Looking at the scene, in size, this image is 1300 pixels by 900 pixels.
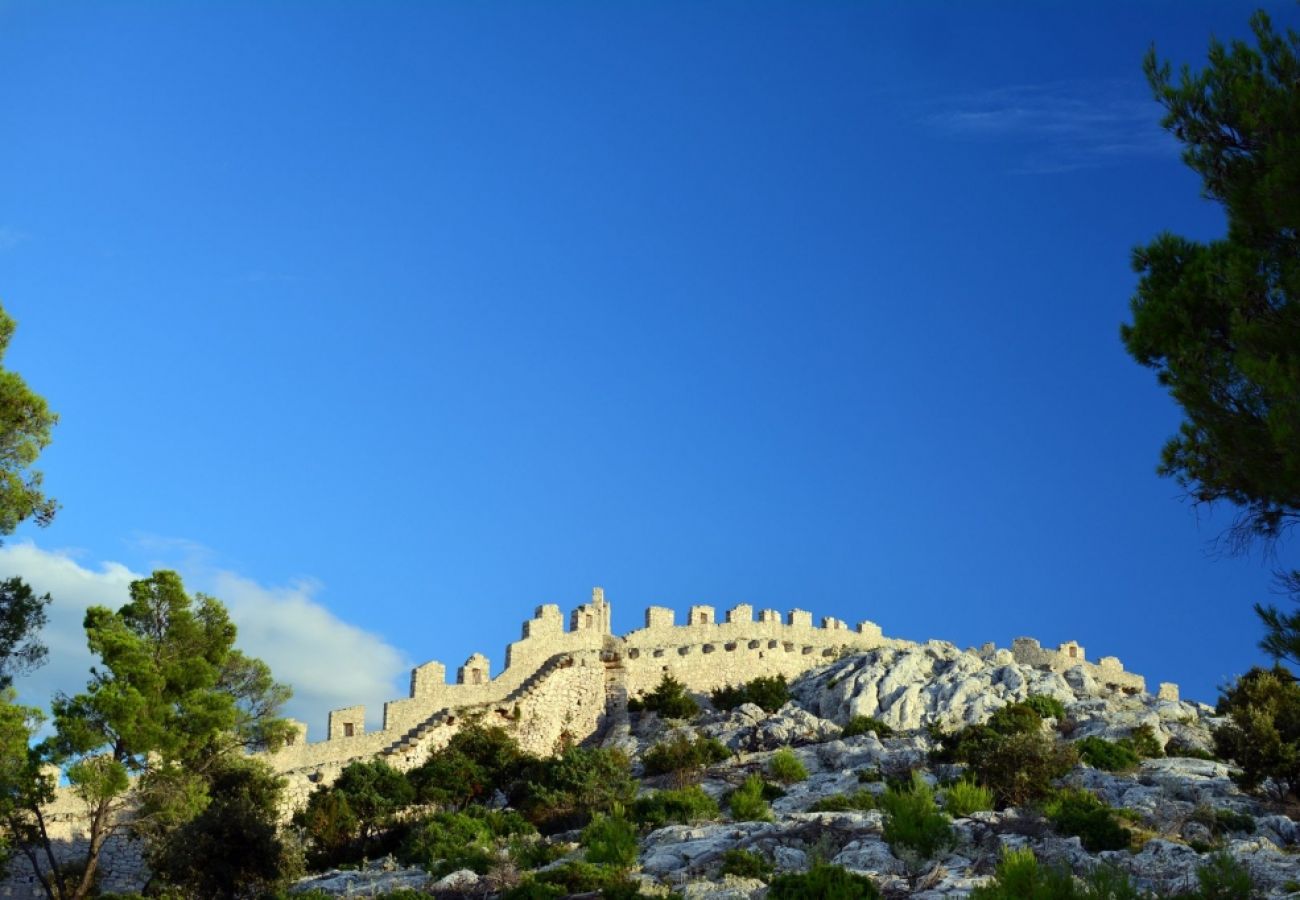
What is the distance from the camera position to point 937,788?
36344 mm

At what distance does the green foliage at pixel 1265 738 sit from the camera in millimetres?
35625

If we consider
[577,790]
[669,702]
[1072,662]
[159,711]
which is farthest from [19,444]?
[1072,662]

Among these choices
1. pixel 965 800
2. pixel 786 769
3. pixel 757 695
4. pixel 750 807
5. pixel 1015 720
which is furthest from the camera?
pixel 757 695

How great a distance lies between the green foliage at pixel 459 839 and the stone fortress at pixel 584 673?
688 centimetres

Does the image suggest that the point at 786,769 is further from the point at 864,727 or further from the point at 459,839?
the point at 459,839

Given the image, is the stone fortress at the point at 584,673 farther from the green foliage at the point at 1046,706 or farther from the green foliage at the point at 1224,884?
the green foliage at the point at 1224,884

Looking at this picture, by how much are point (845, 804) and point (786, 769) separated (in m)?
5.98

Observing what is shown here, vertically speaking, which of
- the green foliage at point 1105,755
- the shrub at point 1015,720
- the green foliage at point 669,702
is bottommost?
the green foliage at point 1105,755

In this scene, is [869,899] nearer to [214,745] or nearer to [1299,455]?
[1299,455]

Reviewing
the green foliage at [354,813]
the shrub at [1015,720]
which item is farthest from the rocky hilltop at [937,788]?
the green foliage at [354,813]

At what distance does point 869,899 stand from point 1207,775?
18.2m

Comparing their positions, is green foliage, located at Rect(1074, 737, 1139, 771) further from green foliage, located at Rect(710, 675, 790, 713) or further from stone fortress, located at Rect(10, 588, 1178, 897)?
stone fortress, located at Rect(10, 588, 1178, 897)

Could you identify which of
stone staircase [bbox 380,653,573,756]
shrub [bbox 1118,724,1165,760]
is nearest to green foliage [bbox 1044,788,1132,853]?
shrub [bbox 1118,724,1165,760]

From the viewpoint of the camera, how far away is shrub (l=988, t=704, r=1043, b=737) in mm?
43781
